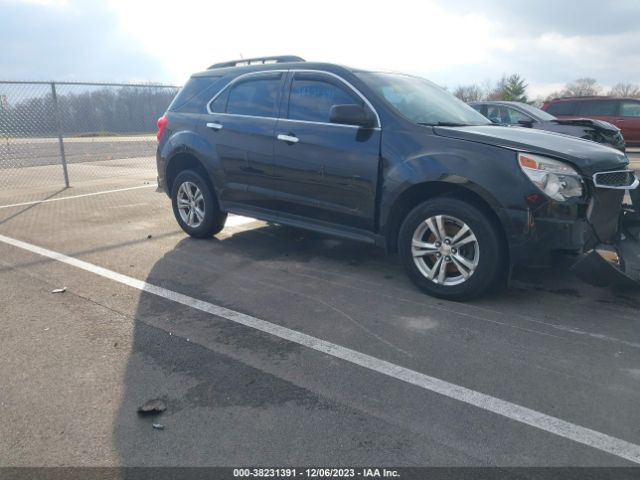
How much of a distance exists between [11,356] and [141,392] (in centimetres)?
110

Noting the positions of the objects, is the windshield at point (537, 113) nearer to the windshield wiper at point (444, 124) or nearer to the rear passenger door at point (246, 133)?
the windshield wiper at point (444, 124)

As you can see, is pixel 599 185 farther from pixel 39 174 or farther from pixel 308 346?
pixel 39 174

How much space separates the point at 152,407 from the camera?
2932 millimetres

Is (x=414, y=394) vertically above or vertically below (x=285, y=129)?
below

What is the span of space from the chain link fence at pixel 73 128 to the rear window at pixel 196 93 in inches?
196

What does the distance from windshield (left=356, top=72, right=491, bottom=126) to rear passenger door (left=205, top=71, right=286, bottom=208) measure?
1.07 metres

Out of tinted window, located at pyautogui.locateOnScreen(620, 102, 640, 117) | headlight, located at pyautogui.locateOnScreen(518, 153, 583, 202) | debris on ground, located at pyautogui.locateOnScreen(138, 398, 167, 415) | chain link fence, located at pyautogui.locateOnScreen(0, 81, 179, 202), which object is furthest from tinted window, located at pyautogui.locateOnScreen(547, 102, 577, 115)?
debris on ground, located at pyautogui.locateOnScreen(138, 398, 167, 415)

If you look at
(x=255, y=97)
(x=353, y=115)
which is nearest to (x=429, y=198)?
(x=353, y=115)

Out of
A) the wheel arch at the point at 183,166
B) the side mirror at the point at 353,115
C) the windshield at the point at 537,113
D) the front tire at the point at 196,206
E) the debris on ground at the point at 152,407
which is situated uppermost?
the side mirror at the point at 353,115

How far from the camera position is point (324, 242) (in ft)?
21.1

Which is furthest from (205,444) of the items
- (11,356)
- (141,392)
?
(11,356)

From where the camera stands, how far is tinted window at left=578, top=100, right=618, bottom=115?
1591cm

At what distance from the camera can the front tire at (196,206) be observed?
20.5 feet

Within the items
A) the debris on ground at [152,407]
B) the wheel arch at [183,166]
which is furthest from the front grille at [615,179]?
the wheel arch at [183,166]
